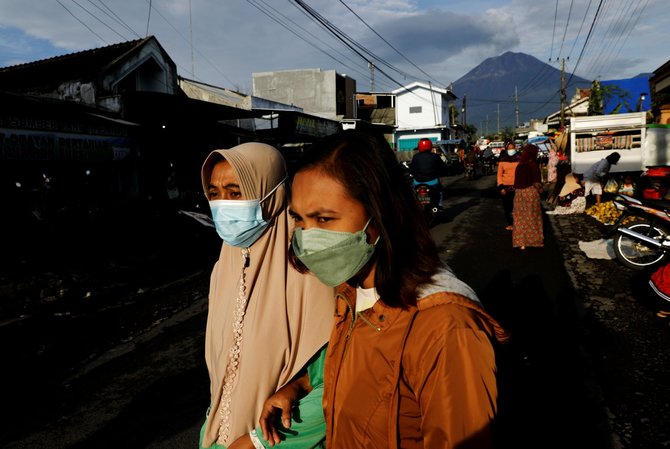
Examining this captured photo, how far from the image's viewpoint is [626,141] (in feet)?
39.9

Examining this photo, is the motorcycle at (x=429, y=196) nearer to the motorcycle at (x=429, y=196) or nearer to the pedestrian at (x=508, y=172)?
the motorcycle at (x=429, y=196)

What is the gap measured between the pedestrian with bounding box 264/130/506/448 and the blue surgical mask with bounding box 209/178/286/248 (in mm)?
502

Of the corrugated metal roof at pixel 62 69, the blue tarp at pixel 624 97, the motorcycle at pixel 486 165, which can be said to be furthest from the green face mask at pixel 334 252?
the motorcycle at pixel 486 165

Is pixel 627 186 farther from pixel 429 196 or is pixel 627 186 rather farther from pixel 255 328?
pixel 255 328

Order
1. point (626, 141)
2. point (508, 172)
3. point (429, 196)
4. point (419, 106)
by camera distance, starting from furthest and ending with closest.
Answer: point (419, 106) → point (626, 141) → point (429, 196) → point (508, 172)

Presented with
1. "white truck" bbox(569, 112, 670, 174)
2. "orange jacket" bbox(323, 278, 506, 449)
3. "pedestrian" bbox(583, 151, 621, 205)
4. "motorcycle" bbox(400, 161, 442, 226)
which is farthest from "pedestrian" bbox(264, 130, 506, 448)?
"white truck" bbox(569, 112, 670, 174)

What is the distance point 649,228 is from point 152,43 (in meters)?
13.3

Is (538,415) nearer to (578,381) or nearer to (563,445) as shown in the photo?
(563,445)

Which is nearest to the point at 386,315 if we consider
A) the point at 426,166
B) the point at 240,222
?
the point at 240,222

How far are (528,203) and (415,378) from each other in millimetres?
7221

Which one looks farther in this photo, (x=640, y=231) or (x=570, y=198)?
(x=570, y=198)

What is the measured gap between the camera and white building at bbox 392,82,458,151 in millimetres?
47688

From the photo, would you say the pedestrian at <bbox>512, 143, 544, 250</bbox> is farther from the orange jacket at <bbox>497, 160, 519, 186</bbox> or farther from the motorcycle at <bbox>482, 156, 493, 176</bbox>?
the motorcycle at <bbox>482, 156, 493, 176</bbox>

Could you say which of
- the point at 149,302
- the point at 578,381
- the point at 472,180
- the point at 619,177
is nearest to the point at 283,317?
the point at 578,381
